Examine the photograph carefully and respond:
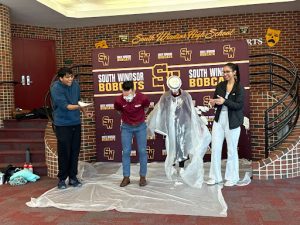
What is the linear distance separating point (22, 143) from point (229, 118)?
386 cm

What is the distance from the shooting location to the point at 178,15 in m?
9.91

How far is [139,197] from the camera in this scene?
15.2 feet

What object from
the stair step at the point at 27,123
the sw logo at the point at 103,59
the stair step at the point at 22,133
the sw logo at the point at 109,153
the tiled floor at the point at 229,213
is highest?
the sw logo at the point at 103,59

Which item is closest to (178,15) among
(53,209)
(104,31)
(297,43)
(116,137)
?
(104,31)

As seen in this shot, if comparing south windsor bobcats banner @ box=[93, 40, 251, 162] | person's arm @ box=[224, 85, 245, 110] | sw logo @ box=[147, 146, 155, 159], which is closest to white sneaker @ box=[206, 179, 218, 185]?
person's arm @ box=[224, 85, 245, 110]

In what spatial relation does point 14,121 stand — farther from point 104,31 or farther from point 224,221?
point 224,221

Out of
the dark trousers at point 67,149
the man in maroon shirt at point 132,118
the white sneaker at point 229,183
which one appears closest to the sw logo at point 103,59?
the man in maroon shirt at point 132,118

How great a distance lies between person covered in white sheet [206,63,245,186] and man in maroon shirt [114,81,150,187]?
91 centimetres

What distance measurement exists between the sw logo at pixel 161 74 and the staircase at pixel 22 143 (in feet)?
7.45

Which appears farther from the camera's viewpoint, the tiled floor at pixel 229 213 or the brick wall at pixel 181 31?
the brick wall at pixel 181 31

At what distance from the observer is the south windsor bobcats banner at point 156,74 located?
6.30 metres

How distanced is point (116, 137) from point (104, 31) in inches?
194

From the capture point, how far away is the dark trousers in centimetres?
512

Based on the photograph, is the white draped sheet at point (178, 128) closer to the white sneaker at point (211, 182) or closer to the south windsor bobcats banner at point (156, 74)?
the white sneaker at point (211, 182)
